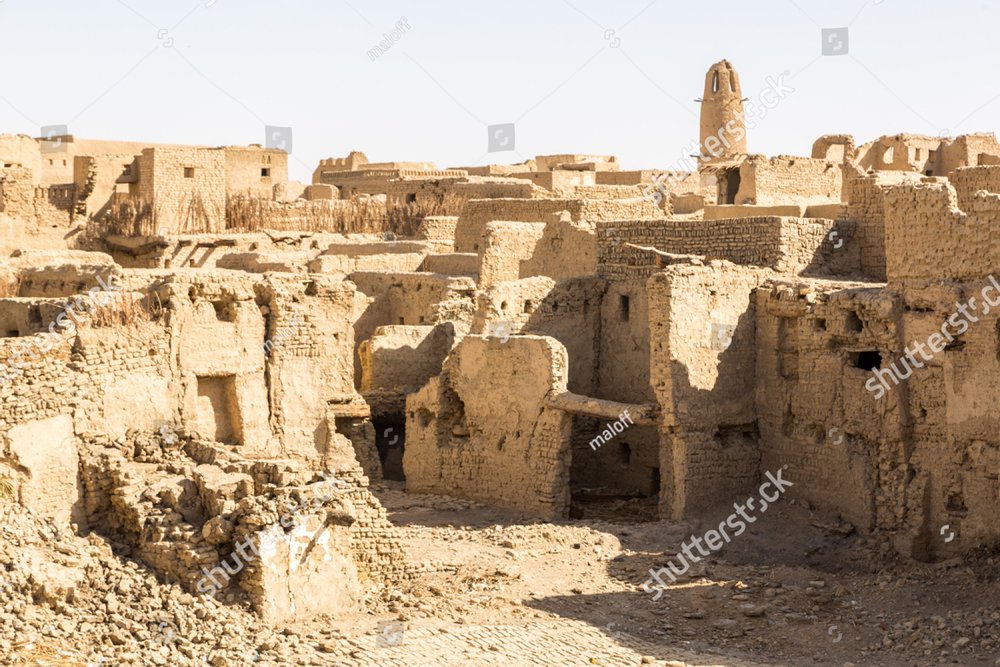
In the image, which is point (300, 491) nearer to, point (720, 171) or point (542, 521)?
point (542, 521)

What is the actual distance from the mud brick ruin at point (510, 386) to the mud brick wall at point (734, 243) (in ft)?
0.11

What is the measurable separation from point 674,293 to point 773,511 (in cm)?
285

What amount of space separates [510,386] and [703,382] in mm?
2491

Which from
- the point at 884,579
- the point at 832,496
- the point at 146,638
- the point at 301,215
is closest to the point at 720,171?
the point at 301,215

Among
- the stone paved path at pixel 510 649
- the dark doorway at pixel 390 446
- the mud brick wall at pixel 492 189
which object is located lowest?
the stone paved path at pixel 510 649

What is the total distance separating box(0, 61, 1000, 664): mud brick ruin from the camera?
13.1m

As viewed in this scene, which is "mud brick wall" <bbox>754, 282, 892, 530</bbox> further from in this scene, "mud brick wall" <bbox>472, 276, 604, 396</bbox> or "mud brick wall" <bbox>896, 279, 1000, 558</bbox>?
"mud brick wall" <bbox>472, 276, 604, 396</bbox>

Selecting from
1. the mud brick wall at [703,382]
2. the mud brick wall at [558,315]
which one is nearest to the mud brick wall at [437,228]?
the mud brick wall at [558,315]

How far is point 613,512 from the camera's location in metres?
18.6

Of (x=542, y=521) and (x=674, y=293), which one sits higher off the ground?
(x=674, y=293)

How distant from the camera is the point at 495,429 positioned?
18.5 m

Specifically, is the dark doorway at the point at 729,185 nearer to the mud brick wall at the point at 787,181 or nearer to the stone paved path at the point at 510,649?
A: the mud brick wall at the point at 787,181

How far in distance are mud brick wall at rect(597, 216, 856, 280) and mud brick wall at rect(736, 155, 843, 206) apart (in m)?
5.90

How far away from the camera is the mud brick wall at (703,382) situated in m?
17.3
